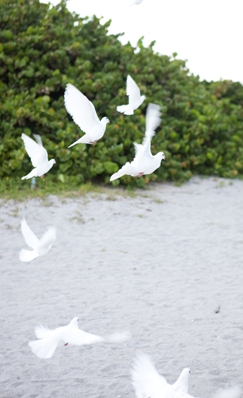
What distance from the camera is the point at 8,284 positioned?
4.50 metres

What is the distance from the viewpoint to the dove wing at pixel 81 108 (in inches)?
123

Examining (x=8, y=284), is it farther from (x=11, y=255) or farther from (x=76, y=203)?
(x=76, y=203)

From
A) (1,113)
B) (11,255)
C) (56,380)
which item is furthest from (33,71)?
(56,380)

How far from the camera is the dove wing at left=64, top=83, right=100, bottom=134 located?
312 cm

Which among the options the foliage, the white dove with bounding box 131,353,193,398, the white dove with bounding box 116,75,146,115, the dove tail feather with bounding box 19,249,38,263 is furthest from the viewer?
the foliage

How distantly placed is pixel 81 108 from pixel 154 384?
140 centimetres

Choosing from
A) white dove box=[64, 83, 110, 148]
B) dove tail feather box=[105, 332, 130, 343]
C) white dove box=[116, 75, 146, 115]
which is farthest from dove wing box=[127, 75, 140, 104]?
dove tail feather box=[105, 332, 130, 343]

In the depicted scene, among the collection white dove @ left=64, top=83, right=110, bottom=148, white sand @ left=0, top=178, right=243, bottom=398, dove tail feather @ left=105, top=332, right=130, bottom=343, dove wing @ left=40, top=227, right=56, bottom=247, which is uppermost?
white dove @ left=64, top=83, right=110, bottom=148

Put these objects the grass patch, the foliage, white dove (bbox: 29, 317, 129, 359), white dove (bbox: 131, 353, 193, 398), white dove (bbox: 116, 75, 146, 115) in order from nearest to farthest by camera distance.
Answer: white dove (bbox: 131, 353, 193, 398) → white dove (bbox: 29, 317, 129, 359) → white dove (bbox: 116, 75, 146, 115) → the grass patch → the foliage

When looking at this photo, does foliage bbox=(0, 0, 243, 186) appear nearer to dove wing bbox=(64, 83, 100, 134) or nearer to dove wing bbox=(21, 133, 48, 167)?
dove wing bbox=(21, 133, 48, 167)

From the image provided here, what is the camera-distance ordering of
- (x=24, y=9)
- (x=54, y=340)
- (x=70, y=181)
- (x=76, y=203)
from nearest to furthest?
(x=54, y=340)
(x=76, y=203)
(x=70, y=181)
(x=24, y=9)

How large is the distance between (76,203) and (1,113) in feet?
4.47

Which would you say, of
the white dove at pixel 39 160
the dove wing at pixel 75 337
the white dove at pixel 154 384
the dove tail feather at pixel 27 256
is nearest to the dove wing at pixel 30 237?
the dove tail feather at pixel 27 256

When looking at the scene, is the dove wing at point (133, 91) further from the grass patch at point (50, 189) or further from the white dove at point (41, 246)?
the grass patch at point (50, 189)
